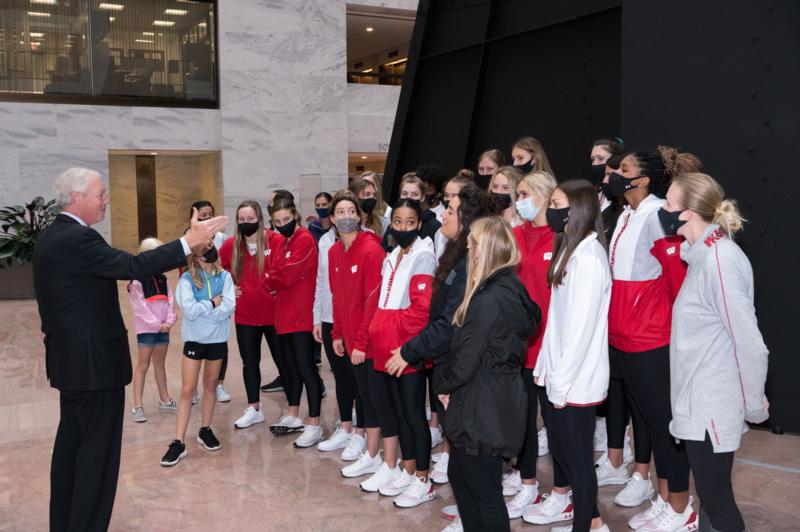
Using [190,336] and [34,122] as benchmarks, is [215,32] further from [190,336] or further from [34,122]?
[190,336]

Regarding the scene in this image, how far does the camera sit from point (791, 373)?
5.31m

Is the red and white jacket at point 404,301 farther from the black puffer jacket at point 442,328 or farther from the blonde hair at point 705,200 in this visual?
the blonde hair at point 705,200

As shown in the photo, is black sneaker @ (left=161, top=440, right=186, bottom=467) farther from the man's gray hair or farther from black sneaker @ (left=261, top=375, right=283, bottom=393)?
the man's gray hair

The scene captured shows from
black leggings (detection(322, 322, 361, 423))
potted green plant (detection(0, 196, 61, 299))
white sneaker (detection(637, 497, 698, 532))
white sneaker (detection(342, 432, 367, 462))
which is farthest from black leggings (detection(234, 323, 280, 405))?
potted green plant (detection(0, 196, 61, 299))

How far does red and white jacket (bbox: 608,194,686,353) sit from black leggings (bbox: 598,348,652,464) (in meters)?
0.19

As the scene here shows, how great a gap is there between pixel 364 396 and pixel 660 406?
189 cm

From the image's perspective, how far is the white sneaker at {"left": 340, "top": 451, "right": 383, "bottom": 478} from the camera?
15.9 ft

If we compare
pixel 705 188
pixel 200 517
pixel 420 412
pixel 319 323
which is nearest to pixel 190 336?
pixel 319 323

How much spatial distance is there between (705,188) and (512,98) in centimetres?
432

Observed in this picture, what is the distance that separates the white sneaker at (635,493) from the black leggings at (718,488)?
1227 millimetres

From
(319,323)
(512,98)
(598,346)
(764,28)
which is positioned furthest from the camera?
(512,98)

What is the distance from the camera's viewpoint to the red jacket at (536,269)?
412 centimetres

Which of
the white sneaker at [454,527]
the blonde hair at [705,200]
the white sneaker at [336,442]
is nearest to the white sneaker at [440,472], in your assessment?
the white sneaker at [454,527]

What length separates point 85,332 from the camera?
11.7 ft
